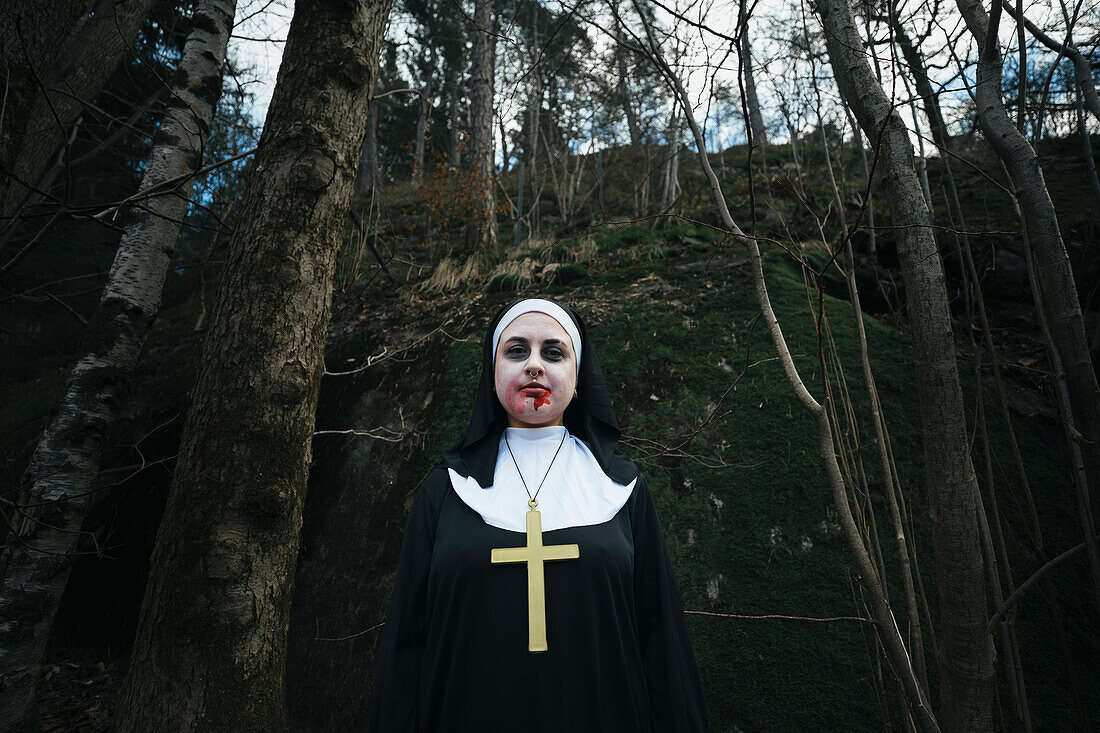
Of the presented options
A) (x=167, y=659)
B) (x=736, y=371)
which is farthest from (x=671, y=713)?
(x=736, y=371)

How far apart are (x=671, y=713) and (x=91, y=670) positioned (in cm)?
462

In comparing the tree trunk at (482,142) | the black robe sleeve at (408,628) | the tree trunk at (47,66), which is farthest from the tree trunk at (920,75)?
the tree trunk at (482,142)

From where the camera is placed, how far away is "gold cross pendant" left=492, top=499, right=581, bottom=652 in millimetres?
1566

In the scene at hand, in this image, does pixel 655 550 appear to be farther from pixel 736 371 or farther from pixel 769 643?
pixel 736 371

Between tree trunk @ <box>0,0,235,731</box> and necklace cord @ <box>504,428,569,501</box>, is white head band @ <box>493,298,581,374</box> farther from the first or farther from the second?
tree trunk @ <box>0,0,235,731</box>

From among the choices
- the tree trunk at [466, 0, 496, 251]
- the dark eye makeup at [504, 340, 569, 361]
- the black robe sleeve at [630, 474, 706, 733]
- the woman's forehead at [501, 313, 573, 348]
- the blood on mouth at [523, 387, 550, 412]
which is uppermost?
the tree trunk at [466, 0, 496, 251]

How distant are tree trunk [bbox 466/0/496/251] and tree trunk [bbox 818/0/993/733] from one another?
5184mm

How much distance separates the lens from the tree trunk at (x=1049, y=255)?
1868 millimetres

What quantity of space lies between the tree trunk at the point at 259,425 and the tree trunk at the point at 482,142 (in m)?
4.69

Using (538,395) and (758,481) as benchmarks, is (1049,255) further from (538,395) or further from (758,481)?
(538,395)

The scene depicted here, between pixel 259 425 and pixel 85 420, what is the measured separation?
222 centimetres

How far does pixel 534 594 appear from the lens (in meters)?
1.59

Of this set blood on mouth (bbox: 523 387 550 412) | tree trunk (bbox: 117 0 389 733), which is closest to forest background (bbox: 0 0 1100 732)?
tree trunk (bbox: 117 0 389 733)

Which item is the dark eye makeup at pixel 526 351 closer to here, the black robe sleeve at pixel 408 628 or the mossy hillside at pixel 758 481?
the black robe sleeve at pixel 408 628
